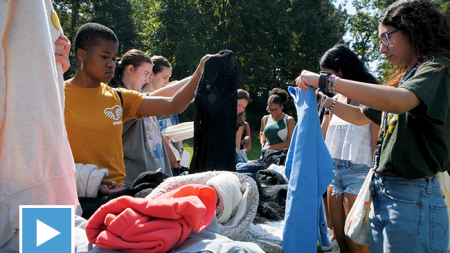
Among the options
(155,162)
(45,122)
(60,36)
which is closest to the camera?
(45,122)

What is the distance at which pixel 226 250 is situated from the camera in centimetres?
126

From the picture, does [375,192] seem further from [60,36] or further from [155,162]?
[60,36]

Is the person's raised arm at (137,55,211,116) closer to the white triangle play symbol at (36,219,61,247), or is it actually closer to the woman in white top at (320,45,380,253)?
the white triangle play symbol at (36,219,61,247)

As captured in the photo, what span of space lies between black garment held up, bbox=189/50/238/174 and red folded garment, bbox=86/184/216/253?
2.55 ft

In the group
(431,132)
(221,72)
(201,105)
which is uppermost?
(221,72)

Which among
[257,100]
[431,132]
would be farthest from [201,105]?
[257,100]

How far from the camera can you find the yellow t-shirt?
1.99 metres

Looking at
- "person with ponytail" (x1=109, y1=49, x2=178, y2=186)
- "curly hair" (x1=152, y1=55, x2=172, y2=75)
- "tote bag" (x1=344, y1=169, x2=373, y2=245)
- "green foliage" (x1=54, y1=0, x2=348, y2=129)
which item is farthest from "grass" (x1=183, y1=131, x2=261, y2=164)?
"tote bag" (x1=344, y1=169, x2=373, y2=245)

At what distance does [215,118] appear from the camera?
83.7 inches

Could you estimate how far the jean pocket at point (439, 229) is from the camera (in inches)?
69.7

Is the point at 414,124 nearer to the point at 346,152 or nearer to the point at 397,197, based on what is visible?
the point at 397,197

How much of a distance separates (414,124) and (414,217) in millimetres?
469

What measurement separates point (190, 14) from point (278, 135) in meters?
21.4

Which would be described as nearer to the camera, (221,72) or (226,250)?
(226,250)
